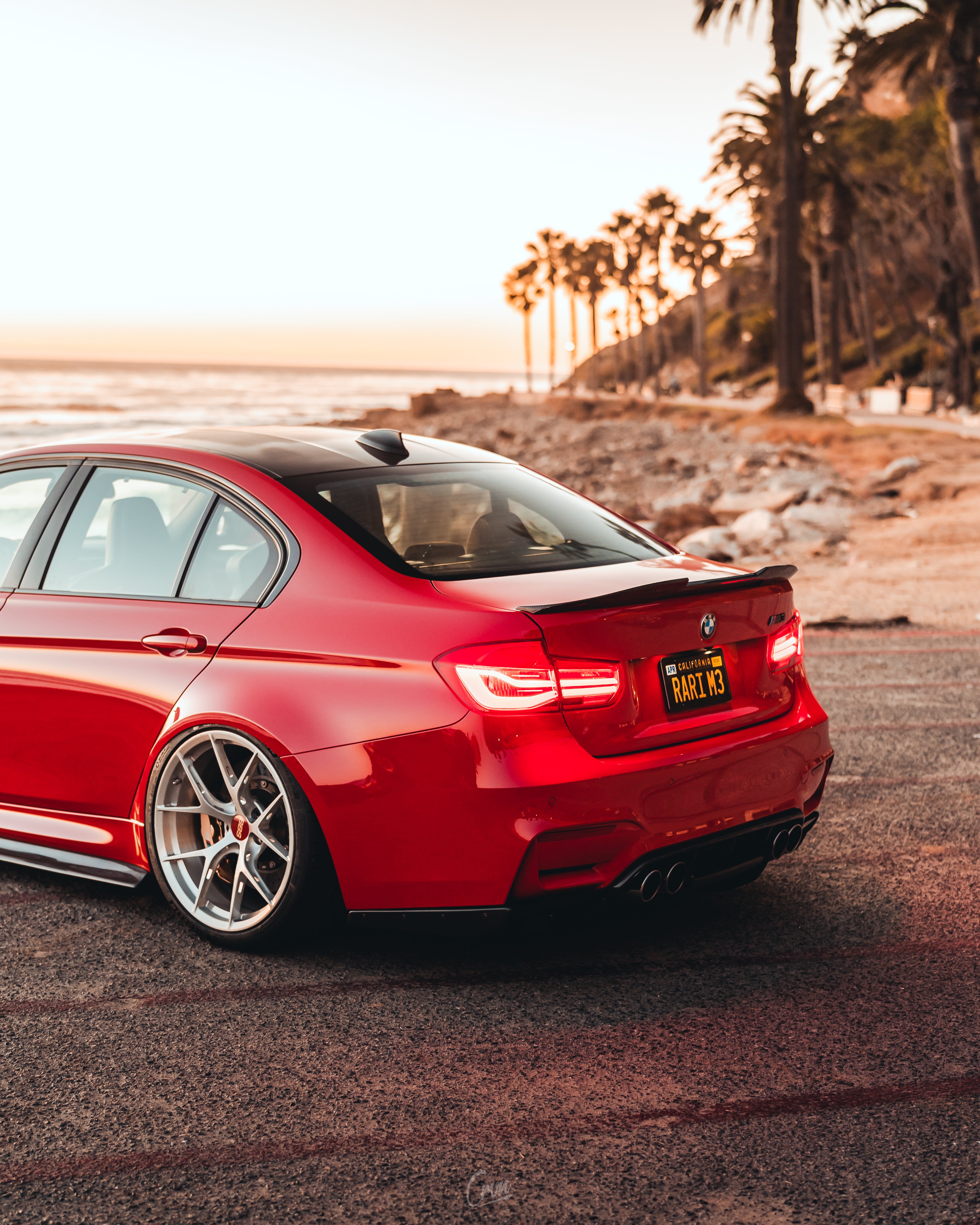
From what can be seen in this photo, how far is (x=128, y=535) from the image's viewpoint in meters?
4.59

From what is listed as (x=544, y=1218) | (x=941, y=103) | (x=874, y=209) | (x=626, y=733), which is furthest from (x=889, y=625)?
(x=874, y=209)

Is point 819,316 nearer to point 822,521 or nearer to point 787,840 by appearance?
point 822,521

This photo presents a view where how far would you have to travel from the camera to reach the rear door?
412 cm

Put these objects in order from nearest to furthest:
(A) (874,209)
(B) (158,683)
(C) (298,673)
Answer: (C) (298,673), (B) (158,683), (A) (874,209)

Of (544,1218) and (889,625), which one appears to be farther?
(889,625)

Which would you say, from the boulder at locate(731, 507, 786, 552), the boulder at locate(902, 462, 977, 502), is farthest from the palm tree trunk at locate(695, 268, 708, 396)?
the boulder at locate(731, 507, 786, 552)

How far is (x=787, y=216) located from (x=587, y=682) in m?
44.5

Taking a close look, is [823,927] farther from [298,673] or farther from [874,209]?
[874,209]

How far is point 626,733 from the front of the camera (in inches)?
142

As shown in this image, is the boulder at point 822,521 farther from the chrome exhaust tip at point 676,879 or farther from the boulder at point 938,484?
the chrome exhaust tip at point 676,879

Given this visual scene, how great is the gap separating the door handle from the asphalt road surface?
3.18 ft

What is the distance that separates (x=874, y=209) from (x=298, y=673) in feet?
232

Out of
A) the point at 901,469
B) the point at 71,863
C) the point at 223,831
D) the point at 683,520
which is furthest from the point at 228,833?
the point at 901,469

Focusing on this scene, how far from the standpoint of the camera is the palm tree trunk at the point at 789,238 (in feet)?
139
